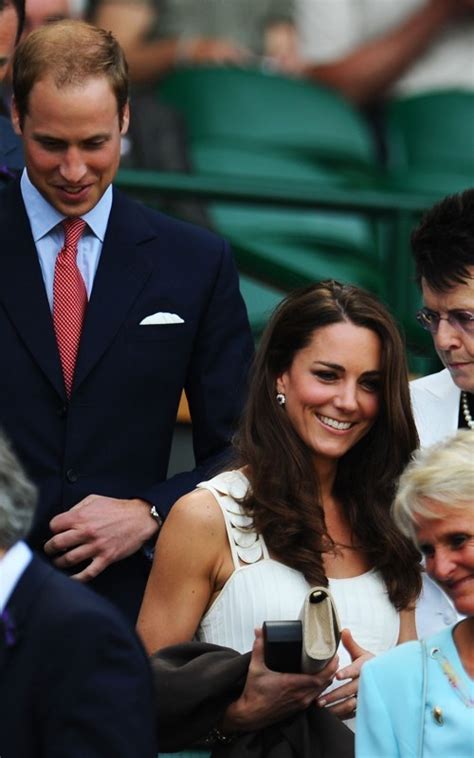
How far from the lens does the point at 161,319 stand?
439cm

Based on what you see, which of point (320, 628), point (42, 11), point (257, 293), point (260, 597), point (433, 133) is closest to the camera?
point (320, 628)

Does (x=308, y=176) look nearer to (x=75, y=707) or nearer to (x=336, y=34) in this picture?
(x=336, y=34)

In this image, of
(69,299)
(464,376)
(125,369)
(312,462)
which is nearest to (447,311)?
(464,376)

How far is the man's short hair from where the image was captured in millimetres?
3043

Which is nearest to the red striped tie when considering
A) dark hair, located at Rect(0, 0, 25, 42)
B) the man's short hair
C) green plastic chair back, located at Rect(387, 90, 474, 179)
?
dark hair, located at Rect(0, 0, 25, 42)

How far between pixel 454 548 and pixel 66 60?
146 cm

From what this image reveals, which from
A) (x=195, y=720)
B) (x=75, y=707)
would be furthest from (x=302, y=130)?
(x=75, y=707)

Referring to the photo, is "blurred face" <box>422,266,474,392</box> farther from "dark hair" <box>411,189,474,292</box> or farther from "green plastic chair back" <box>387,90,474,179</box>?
"green plastic chair back" <box>387,90,474,179</box>

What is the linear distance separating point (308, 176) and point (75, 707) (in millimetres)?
5153

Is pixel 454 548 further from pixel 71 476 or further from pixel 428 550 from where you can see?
pixel 71 476

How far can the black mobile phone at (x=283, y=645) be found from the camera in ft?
12.0

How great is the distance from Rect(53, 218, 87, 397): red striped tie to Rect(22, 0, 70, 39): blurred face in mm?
2335

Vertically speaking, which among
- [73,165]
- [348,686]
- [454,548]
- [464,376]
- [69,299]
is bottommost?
[348,686]

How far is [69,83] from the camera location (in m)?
4.25
